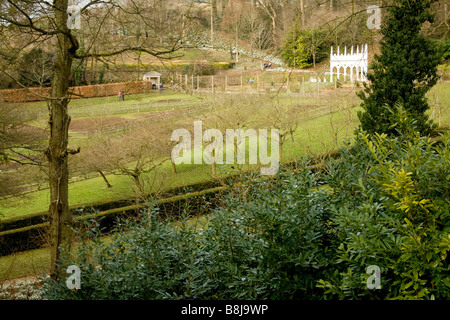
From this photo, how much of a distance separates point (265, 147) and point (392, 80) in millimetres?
9522

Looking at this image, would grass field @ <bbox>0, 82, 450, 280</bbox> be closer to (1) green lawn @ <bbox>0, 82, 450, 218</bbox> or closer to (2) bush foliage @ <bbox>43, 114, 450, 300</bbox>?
(1) green lawn @ <bbox>0, 82, 450, 218</bbox>

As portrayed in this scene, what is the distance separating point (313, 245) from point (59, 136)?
460cm

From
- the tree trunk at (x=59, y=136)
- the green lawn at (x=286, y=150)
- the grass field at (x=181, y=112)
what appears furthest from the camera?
the green lawn at (x=286, y=150)

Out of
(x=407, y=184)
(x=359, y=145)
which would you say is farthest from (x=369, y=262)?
(x=359, y=145)

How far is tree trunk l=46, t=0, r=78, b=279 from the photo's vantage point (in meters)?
5.64

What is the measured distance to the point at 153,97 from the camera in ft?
101

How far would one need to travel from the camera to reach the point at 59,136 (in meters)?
6.09

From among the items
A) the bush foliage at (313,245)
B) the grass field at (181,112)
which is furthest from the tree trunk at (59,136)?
the grass field at (181,112)

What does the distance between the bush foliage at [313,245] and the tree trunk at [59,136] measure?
294 cm

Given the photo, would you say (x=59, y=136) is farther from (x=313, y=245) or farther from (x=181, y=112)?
(x=181, y=112)

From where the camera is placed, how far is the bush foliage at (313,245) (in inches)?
84.1

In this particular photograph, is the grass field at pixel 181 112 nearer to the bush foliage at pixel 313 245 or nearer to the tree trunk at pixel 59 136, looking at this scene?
the tree trunk at pixel 59 136

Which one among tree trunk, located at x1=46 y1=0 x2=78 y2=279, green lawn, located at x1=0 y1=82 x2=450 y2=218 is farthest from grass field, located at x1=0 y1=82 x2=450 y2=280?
tree trunk, located at x1=46 y1=0 x2=78 y2=279
